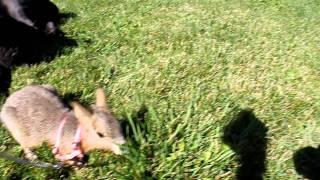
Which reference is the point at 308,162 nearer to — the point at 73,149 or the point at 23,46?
the point at 73,149

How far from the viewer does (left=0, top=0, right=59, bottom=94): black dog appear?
19.7ft

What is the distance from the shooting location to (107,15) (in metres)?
8.29

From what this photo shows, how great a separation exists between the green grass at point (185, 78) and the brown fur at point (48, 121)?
162 millimetres

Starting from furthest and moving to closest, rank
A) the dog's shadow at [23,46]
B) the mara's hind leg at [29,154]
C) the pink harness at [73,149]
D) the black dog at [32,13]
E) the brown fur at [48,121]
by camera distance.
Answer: the black dog at [32,13] < the dog's shadow at [23,46] < the mara's hind leg at [29,154] < the pink harness at [73,149] < the brown fur at [48,121]

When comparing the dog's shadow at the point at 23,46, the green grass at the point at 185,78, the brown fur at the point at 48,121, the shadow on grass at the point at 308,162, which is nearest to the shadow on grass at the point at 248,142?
the green grass at the point at 185,78

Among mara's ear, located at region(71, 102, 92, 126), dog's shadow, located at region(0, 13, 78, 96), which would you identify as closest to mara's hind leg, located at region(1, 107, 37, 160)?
mara's ear, located at region(71, 102, 92, 126)

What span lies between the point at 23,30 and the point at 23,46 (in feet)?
0.99

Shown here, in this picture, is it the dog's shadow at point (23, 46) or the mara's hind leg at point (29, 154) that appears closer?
the mara's hind leg at point (29, 154)

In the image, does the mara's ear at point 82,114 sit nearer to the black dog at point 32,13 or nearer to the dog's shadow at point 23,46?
the dog's shadow at point 23,46

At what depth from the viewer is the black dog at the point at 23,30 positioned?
6.02m

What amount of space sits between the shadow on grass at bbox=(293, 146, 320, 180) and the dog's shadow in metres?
3.30

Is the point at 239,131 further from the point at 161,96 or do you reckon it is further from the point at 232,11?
the point at 232,11

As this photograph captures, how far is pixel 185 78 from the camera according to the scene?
247 inches

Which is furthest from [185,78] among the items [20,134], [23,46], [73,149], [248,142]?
[20,134]
